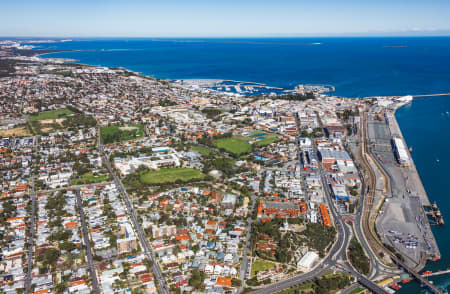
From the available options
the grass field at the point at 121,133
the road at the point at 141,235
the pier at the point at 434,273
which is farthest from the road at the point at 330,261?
the grass field at the point at 121,133

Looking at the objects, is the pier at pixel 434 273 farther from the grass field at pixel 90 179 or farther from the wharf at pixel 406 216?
the grass field at pixel 90 179

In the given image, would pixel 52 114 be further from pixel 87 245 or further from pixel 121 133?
pixel 87 245

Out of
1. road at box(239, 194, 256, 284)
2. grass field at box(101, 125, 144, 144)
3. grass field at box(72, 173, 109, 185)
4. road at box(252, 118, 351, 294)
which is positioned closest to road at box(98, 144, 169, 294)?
grass field at box(72, 173, 109, 185)

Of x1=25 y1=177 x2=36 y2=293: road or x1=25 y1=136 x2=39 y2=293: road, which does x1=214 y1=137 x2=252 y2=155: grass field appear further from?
x1=25 y1=177 x2=36 y2=293: road

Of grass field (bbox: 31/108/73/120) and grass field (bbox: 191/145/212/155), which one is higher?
grass field (bbox: 31/108/73/120)

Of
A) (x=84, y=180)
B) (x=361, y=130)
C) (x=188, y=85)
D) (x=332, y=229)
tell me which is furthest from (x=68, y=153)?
(x=188, y=85)

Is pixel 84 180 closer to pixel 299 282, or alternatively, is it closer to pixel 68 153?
pixel 68 153
